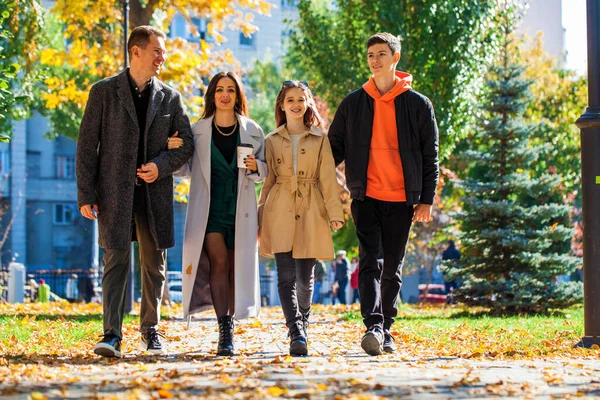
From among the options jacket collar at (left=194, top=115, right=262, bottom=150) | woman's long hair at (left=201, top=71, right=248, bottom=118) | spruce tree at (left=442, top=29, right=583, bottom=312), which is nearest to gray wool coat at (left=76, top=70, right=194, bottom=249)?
jacket collar at (left=194, top=115, right=262, bottom=150)

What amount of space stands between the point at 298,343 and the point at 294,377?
1.67 metres

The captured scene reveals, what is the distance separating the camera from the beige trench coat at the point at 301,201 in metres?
8.12

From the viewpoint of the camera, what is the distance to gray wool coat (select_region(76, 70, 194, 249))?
7598mm

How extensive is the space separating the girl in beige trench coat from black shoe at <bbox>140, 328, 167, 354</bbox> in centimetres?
98

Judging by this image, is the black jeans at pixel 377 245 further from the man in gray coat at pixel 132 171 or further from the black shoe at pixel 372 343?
the man in gray coat at pixel 132 171

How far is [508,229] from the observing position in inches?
686

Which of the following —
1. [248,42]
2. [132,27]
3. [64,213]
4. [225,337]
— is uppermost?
[248,42]

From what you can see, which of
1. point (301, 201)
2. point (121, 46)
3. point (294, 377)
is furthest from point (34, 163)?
point (294, 377)

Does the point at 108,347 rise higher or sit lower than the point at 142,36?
lower

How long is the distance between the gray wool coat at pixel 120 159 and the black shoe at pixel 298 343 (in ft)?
3.73

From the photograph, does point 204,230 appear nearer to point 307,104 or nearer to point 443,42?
point 307,104

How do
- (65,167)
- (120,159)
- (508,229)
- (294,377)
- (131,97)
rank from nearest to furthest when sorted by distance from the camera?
(294,377) → (120,159) → (131,97) → (508,229) → (65,167)

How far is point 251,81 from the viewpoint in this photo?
52.5m

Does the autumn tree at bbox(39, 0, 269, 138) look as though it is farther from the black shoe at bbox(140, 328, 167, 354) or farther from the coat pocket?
the black shoe at bbox(140, 328, 167, 354)
